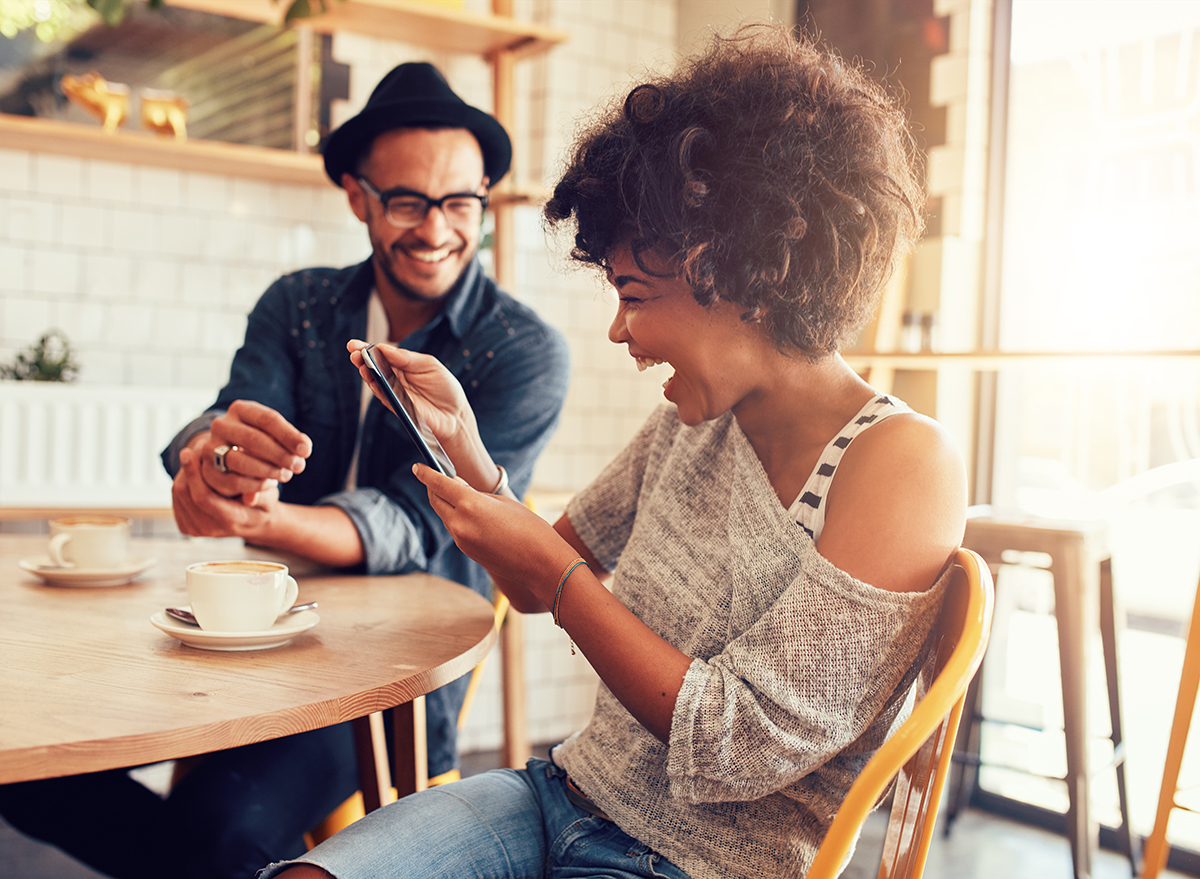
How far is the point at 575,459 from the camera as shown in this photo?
11.5ft

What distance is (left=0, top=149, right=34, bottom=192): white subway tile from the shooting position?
8.98ft

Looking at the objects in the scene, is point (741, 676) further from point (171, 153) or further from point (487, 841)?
point (171, 153)

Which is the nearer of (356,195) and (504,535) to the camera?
(504,535)

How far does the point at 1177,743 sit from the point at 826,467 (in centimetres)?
122

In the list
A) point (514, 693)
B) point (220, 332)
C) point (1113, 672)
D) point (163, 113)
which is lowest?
point (514, 693)

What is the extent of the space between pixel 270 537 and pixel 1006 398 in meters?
2.29

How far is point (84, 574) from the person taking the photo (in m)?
1.31

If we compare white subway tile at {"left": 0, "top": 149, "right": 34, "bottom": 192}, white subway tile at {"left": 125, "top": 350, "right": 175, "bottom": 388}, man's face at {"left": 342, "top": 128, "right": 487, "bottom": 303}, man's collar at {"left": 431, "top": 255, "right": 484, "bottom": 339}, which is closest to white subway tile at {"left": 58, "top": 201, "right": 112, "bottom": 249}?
white subway tile at {"left": 0, "top": 149, "right": 34, "bottom": 192}

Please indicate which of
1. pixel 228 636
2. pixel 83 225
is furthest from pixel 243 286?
pixel 228 636

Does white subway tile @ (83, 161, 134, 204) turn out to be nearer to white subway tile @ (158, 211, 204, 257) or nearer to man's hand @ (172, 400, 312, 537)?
white subway tile @ (158, 211, 204, 257)

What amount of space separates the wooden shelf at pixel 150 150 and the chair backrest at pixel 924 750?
6.97ft

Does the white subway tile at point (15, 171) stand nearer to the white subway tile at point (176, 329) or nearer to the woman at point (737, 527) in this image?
the white subway tile at point (176, 329)

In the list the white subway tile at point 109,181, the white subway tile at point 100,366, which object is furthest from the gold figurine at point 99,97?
the white subway tile at point 100,366

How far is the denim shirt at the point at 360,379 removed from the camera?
183cm
